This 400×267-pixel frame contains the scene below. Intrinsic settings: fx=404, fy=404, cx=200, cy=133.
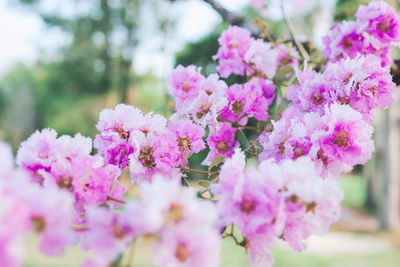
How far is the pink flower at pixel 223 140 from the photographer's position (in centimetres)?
127

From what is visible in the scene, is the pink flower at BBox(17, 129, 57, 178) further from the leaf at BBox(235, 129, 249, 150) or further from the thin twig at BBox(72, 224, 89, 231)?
the leaf at BBox(235, 129, 249, 150)

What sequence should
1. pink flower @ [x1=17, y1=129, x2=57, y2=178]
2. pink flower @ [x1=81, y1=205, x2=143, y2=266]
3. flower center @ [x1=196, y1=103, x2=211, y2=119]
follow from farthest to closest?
1. flower center @ [x1=196, y1=103, x2=211, y2=119]
2. pink flower @ [x1=17, y1=129, x2=57, y2=178]
3. pink flower @ [x1=81, y1=205, x2=143, y2=266]

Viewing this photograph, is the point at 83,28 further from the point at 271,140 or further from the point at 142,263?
the point at 271,140

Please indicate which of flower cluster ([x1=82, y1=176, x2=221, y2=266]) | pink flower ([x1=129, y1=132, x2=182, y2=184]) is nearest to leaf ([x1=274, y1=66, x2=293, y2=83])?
pink flower ([x1=129, y1=132, x2=182, y2=184])

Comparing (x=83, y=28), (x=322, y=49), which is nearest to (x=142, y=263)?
(x=322, y=49)

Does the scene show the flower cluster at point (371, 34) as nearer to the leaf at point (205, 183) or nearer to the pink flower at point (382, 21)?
the pink flower at point (382, 21)

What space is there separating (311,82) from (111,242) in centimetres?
81

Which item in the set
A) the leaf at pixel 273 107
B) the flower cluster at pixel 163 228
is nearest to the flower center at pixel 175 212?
the flower cluster at pixel 163 228

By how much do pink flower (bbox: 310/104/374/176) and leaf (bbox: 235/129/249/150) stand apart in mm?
261

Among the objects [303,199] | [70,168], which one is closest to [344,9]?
[303,199]

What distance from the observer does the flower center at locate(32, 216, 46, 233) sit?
0.58m

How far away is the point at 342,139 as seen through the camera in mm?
1004

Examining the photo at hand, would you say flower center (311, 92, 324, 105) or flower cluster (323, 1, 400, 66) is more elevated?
flower cluster (323, 1, 400, 66)

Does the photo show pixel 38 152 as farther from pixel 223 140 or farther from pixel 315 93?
pixel 315 93
